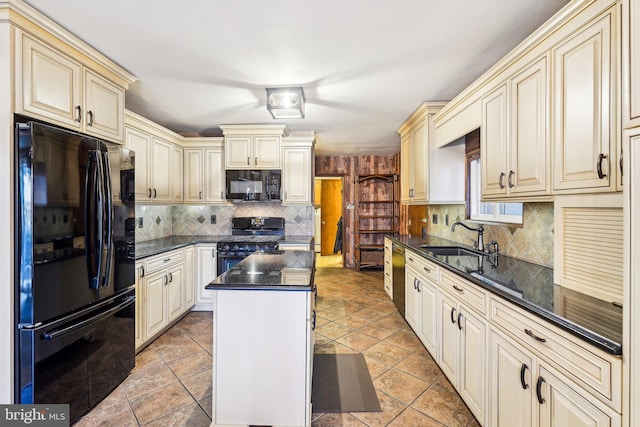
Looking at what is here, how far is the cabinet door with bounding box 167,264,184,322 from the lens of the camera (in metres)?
3.07

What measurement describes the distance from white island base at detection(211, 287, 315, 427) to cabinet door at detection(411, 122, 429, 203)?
2247 mm

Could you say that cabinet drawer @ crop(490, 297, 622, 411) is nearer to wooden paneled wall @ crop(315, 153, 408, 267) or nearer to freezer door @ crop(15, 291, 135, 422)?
freezer door @ crop(15, 291, 135, 422)

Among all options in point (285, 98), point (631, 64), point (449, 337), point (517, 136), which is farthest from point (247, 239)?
point (631, 64)

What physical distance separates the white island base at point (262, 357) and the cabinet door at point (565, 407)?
3.58 ft

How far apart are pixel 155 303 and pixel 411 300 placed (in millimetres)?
2593

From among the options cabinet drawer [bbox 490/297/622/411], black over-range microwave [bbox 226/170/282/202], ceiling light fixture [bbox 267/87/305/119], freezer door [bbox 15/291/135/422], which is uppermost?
ceiling light fixture [bbox 267/87/305/119]

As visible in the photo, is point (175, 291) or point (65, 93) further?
point (175, 291)

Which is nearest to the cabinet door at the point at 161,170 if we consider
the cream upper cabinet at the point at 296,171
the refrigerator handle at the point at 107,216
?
the refrigerator handle at the point at 107,216

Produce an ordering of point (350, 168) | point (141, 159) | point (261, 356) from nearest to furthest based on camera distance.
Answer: point (261, 356) < point (141, 159) < point (350, 168)

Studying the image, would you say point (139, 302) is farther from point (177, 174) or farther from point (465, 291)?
point (465, 291)

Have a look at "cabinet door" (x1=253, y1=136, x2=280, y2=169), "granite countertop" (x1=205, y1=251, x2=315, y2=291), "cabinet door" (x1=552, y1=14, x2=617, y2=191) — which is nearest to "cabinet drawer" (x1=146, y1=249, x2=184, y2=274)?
"granite countertop" (x1=205, y1=251, x2=315, y2=291)

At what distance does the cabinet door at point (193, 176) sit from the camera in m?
4.01

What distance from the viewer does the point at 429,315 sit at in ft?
8.23

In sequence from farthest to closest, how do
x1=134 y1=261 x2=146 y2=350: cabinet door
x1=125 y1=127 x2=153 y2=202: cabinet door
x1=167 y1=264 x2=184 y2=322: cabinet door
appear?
x1=167 y1=264 x2=184 y2=322: cabinet door
x1=125 y1=127 x2=153 y2=202: cabinet door
x1=134 y1=261 x2=146 y2=350: cabinet door
